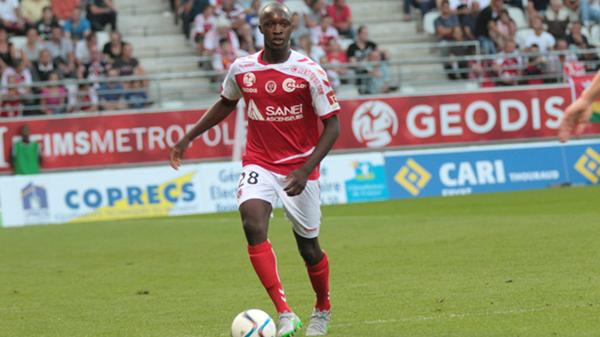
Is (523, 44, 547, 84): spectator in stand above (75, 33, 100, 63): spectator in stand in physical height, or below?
below

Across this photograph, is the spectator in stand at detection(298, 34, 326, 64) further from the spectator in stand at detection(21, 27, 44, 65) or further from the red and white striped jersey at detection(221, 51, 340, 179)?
the red and white striped jersey at detection(221, 51, 340, 179)

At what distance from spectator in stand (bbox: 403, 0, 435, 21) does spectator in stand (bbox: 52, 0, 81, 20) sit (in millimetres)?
8771

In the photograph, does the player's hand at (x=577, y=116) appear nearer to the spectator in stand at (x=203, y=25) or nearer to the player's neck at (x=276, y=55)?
the player's neck at (x=276, y=55)

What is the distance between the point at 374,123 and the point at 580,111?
22738 mm

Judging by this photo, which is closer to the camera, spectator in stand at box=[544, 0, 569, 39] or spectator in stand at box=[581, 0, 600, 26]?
spectator in stand at box=[544, 0, 569, 39]

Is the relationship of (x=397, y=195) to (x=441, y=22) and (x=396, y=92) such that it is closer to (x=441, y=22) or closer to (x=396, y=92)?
(x=396, y=92)

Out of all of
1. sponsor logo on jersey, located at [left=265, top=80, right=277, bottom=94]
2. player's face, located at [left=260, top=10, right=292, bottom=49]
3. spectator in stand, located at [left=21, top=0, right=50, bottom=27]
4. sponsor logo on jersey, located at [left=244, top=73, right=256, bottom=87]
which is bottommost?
spectator in stand, located at [left=21, top=0, right=50, bottom=27]

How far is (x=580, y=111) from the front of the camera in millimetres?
7070

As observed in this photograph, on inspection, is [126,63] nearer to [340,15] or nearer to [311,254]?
[340,15]

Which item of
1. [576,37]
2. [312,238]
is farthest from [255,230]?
[576,37]

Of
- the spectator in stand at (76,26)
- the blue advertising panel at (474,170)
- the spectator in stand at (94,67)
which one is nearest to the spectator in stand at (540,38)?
the blue advertising panel at (474,170)

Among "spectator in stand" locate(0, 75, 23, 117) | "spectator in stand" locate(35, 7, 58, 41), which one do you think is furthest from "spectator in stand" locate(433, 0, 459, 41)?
"spectator in stand" locate(0, 75, 23, 117)

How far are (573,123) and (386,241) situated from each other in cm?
1093

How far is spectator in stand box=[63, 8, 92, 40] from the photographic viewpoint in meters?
29.9
